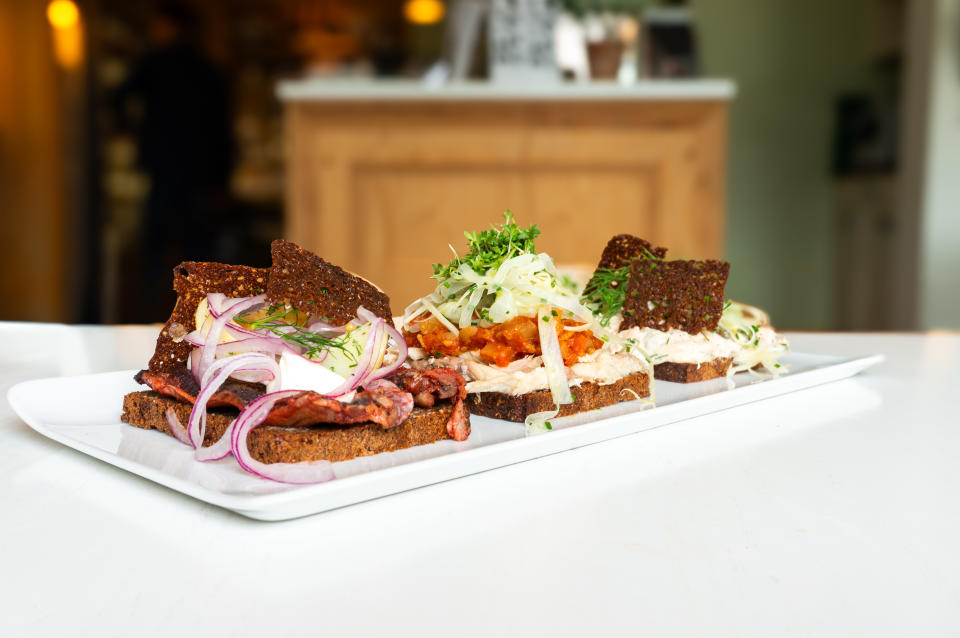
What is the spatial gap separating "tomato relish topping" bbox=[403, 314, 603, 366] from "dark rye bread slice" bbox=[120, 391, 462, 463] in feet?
0.78

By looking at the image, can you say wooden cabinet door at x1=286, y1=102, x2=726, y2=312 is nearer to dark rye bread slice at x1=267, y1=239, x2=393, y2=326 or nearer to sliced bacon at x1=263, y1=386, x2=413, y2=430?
dark rye bread slice at x1=267, y1=239, x2=393, y2=326

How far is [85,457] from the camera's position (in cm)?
111

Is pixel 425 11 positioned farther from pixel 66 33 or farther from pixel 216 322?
pixel 216 322

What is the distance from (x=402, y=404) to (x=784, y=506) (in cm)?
49

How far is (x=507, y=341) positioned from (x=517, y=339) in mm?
20

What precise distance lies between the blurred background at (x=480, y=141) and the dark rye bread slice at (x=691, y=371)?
246 centimetres

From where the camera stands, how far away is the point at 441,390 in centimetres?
124

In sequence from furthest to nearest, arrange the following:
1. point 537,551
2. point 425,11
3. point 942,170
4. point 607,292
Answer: point 425,11, point 942,170, point 607,292, point 537,551

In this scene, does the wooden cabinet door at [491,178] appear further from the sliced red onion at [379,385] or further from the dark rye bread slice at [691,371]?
the sliced red onion at [379,385]

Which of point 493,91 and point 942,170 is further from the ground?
point 493,91

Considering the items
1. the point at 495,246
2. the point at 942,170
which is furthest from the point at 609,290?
the point at 942,170

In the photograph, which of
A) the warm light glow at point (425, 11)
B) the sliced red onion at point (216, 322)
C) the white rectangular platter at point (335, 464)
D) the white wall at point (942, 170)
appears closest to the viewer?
the white rectangular platter at point (335, 464)

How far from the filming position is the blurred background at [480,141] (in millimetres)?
4695

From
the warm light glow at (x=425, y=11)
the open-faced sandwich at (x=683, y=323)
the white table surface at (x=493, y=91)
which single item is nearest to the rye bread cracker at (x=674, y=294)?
the open-faced sandwich at (x=683, y=323)
